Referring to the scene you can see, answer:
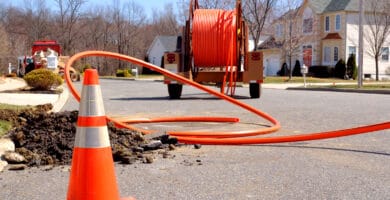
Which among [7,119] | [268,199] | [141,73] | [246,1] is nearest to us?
[268,199]

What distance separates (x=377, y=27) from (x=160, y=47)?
38.2 meters

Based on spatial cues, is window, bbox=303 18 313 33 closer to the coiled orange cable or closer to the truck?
the truck

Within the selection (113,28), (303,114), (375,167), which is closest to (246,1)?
(303,114)

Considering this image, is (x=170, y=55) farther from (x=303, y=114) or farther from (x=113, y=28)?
(x=113, y=28)

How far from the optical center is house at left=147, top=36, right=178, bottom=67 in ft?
247

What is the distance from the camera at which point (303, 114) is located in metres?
13.1

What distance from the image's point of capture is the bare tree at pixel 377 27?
4459 cm

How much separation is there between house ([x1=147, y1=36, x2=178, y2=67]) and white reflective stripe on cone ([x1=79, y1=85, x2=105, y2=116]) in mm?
69421

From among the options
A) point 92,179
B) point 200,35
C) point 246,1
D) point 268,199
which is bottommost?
point 268,199

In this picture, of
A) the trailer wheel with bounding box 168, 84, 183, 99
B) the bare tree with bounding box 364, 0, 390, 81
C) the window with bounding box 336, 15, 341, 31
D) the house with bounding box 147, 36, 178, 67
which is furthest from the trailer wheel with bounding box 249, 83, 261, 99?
the house with bounding box 147, 36, 178, 67

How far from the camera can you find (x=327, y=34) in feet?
169

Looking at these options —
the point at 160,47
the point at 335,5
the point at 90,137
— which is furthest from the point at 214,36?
the point at 160,47

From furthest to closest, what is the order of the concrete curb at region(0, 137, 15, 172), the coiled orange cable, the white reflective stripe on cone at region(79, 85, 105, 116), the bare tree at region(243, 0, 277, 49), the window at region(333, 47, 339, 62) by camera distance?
the window at region(333, 47, 339, 62) → the bare tree at region(243, 0, 277, 49) → the coiled orange cable → the concrete curb at region(0, 137, 15, 172) → the white reflective stripe on cone at region(79, 85, 105, 116)

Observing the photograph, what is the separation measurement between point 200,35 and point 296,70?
37.4 meters
